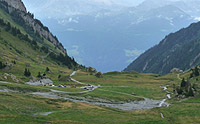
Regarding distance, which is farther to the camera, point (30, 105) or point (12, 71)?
point (12, 71)

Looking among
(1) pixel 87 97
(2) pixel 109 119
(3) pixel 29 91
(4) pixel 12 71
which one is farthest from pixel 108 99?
(4) pixel 12 71

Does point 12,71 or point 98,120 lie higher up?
point 12,71

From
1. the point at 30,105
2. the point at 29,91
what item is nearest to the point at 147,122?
the point at 30,105

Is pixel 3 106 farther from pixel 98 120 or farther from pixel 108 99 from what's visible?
pixel 108 99

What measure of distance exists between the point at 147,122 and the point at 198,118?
11.9 metres

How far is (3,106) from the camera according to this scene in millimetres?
46531

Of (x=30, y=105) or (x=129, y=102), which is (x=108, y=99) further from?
(x=30, y=105)

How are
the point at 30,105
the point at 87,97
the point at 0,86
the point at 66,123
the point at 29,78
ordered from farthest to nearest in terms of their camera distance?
the point at 29,78 < the point at 87,97 < the point at 0,86 < the point at 30,105 < the point at 66,123

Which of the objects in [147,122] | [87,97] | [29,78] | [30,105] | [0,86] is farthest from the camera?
[29,78]

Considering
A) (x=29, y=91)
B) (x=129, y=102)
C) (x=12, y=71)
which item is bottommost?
(x=129, y=102)

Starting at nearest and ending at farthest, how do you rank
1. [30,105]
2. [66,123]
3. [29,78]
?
[66,123]
[30,105]
[29,78]

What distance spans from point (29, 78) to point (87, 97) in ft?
142

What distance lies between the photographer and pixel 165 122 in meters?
47.0

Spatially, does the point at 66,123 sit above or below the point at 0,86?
below
